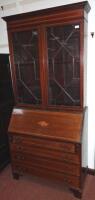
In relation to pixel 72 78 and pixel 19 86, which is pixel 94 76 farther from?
pixel 19 86

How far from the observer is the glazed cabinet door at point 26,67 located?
209cm

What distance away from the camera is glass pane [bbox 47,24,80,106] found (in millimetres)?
1883

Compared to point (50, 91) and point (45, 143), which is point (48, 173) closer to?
point (45, 143)

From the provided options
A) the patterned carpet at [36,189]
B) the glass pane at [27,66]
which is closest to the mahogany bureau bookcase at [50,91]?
the glass pane at [27,66]

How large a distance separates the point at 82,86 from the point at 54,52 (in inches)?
19.8

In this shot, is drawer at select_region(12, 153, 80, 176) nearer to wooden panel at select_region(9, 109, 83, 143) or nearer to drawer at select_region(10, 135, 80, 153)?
drawer at select_region(10, 135, 80, 153)

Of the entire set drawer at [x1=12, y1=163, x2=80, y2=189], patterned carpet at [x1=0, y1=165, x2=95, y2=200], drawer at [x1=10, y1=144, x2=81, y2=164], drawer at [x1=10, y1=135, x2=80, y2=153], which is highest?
drawer at [x1=10, y1=135, x2=80, y2=153]

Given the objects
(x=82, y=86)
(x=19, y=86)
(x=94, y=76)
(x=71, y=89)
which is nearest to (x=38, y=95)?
(x=19, y=86)

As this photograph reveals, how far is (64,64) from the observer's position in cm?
201

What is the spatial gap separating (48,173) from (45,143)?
1.31ft

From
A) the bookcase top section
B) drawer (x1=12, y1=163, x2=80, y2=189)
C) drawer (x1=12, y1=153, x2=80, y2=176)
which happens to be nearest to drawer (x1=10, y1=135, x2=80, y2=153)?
drawer (x1=12, y1=153, x2=80, y2=176)

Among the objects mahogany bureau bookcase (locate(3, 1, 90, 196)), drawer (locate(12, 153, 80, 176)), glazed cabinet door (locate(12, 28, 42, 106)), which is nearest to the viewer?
mahogany bureau bookcase (locate(3, 1, 90, 196))

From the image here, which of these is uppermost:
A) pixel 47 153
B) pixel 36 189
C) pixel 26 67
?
pixel 26 67

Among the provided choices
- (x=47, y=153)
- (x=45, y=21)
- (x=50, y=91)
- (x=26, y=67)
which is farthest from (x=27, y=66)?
(x=47, y=153)
